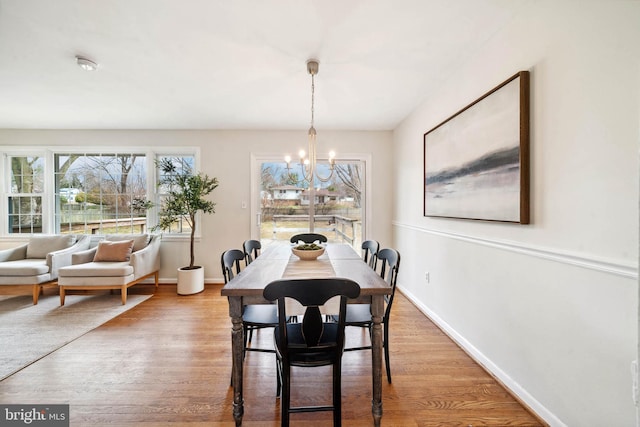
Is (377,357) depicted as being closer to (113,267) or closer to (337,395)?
(337,395)

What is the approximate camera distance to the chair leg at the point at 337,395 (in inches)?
50.8

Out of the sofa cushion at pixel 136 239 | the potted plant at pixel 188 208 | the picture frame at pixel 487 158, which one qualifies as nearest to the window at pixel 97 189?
the sofa cushion at pixel 136 239

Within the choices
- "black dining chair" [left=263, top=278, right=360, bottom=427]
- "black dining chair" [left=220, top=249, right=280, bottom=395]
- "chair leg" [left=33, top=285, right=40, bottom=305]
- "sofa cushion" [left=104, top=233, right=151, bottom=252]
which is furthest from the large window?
"black dining chair" [left=263, top=278, right=360, bottom=427]

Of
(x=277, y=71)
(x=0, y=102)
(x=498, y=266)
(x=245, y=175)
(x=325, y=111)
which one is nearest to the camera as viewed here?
(x=498, y=266)

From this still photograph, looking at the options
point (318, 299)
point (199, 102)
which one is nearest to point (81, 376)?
point (318, 299)

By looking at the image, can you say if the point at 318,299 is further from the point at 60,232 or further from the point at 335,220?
the point at 60,232

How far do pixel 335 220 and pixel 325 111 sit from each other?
5.90 feet

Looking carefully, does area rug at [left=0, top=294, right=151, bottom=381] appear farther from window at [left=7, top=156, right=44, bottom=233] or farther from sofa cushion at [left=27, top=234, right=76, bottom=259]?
window at [left=7, top=156, right=44, bottom=233]

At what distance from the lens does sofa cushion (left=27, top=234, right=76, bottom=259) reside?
3779 mm

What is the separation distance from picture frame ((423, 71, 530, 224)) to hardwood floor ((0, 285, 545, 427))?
3.88 ft

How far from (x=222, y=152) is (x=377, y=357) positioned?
3.78 m

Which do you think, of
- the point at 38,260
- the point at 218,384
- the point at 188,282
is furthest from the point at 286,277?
the point at 38,260

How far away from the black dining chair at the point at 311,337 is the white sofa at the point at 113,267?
299cm

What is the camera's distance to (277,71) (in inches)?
95.3
